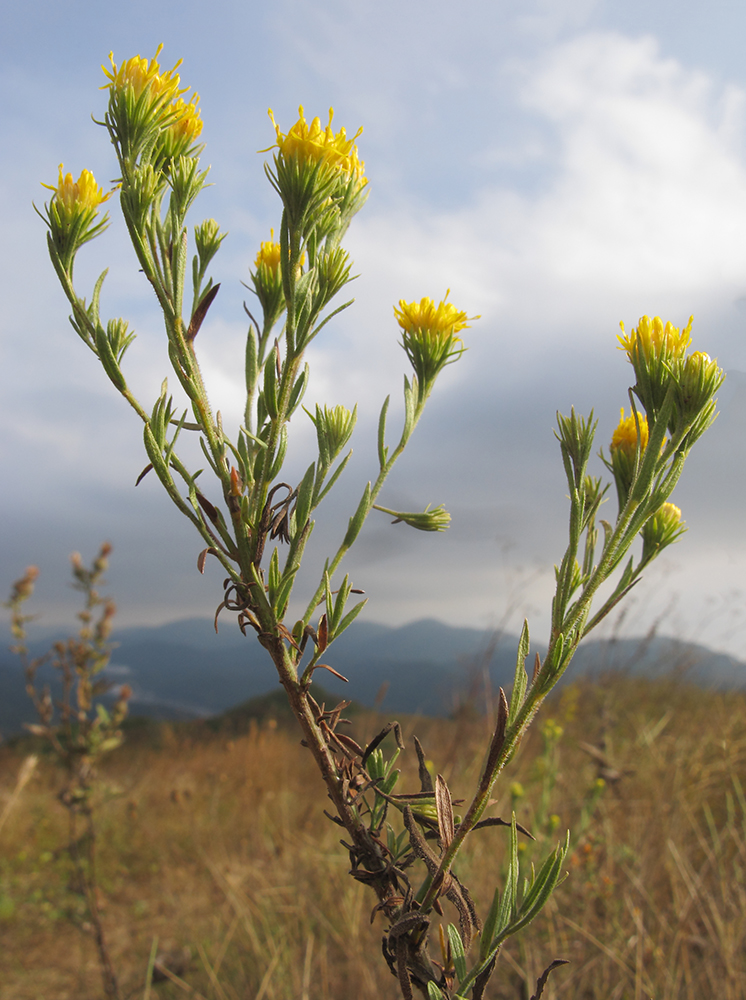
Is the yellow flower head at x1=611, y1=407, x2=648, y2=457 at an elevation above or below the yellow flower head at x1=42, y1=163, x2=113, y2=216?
below

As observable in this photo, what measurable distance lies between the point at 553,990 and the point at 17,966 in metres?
3.34

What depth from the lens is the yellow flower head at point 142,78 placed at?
0.64 metres

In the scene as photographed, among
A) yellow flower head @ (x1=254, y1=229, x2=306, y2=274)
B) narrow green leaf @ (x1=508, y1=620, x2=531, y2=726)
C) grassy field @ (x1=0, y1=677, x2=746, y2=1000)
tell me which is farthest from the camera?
grassy field @ (x1=0, y1=677, x2=746, y2=1000)

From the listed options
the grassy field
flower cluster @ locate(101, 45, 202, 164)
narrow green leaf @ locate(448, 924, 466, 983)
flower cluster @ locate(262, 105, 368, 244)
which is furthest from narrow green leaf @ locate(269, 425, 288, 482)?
the grassy field

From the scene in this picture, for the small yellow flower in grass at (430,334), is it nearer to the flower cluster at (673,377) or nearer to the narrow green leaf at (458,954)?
the flower cluster at (673,377)

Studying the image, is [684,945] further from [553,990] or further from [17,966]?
[17,966]

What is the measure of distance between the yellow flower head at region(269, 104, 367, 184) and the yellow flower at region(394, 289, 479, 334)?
0.58 feet

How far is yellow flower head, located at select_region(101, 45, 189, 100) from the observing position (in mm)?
644

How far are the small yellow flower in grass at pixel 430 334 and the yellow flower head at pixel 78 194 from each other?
38cm

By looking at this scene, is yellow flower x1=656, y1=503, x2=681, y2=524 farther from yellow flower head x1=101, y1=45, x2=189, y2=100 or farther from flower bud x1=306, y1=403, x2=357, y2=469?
yellow flower head x1=101, y1=45, x2=189, y2=100

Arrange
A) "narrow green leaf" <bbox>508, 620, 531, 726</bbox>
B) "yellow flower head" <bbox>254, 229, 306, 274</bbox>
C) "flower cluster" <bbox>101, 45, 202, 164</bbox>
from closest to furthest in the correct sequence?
"narrow green leaf" <bbox>508, 620, 531, 726</bbox>, "flower cluster" <bbox>101, 45, 202, 164</bbox>, "yellow flower head" <bbox>254, 229, 306, 274</bbox>

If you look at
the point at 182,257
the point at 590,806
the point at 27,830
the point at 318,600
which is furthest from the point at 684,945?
the point at 27,830

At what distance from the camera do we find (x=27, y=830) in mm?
5520

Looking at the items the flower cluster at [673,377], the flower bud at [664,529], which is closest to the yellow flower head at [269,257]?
the flower cluster at [673,377]
